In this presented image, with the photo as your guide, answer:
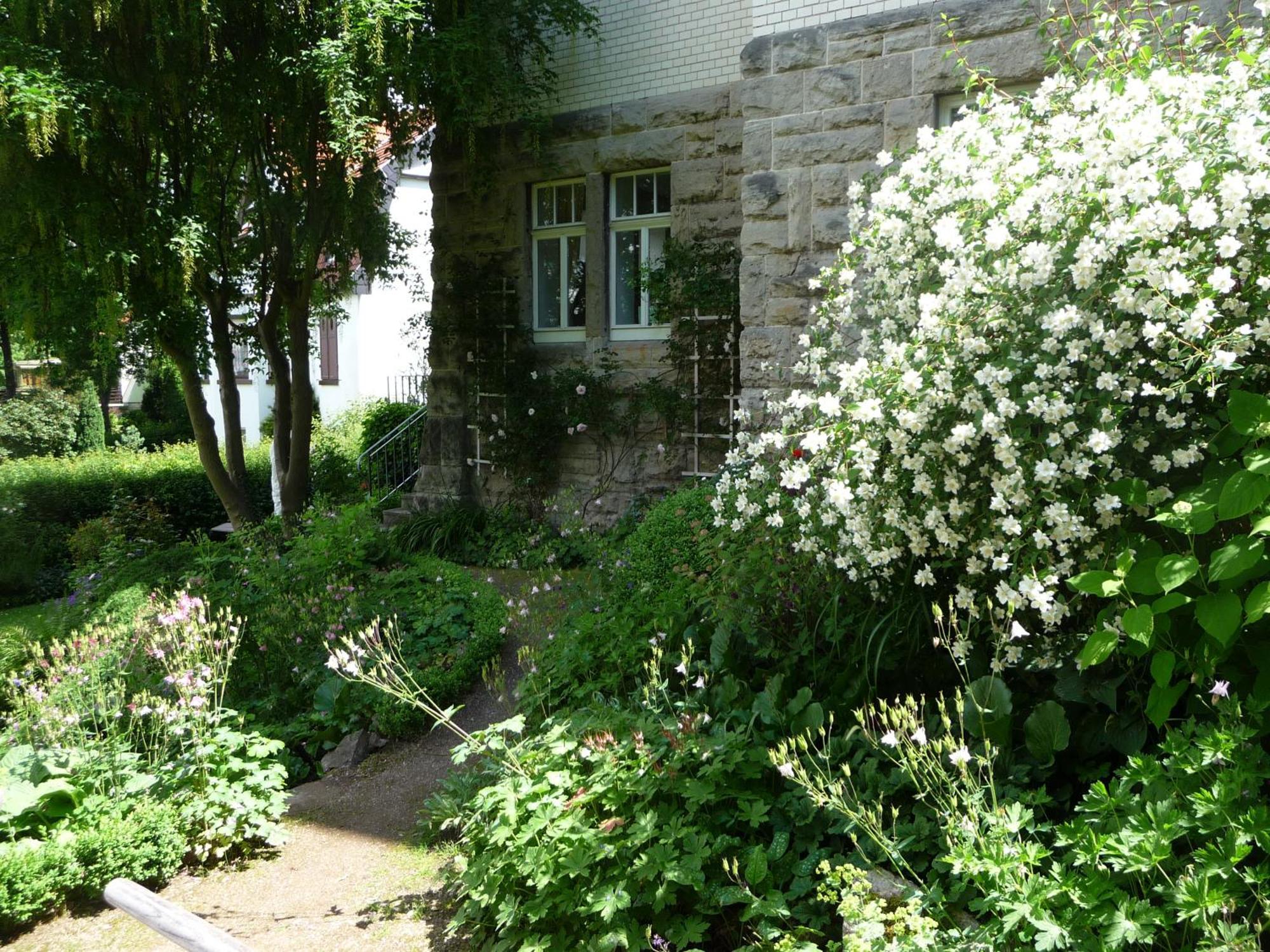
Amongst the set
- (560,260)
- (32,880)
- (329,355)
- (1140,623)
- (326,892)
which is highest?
(560,260)

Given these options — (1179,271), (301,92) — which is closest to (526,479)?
(301,92)

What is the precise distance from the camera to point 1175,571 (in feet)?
8.35

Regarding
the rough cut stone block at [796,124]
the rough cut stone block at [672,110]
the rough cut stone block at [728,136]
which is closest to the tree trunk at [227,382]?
the rough cut stone block at [672,110]

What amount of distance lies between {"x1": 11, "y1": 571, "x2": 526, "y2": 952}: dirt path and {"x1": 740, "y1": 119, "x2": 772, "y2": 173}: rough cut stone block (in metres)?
4.24

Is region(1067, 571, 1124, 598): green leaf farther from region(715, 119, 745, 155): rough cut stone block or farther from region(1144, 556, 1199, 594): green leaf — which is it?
region(715, 119, 745, 155): rough cut stone block

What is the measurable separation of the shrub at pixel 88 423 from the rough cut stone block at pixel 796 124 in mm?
16806

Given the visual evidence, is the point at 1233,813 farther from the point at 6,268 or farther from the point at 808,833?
the point at 6,268

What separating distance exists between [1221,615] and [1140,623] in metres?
0.18

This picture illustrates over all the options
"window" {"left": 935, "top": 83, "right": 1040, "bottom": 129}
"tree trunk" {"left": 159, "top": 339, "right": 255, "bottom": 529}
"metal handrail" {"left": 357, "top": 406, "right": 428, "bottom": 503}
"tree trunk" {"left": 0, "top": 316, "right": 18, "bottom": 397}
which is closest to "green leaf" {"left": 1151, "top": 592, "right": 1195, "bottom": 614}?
"window" {"left": 935, "top": 83, "right": 1040, "bottom": 129}

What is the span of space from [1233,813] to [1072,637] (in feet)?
2.58

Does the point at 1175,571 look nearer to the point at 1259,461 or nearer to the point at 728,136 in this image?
the point at 1259,461

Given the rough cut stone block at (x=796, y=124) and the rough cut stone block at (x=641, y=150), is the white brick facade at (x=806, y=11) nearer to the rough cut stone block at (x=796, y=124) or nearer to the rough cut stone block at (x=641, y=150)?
the rough cut stone block at (x=796, y=124)

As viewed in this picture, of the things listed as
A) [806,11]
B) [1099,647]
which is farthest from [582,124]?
[1099,647]

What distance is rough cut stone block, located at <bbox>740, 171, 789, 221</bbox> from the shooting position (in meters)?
6.68
